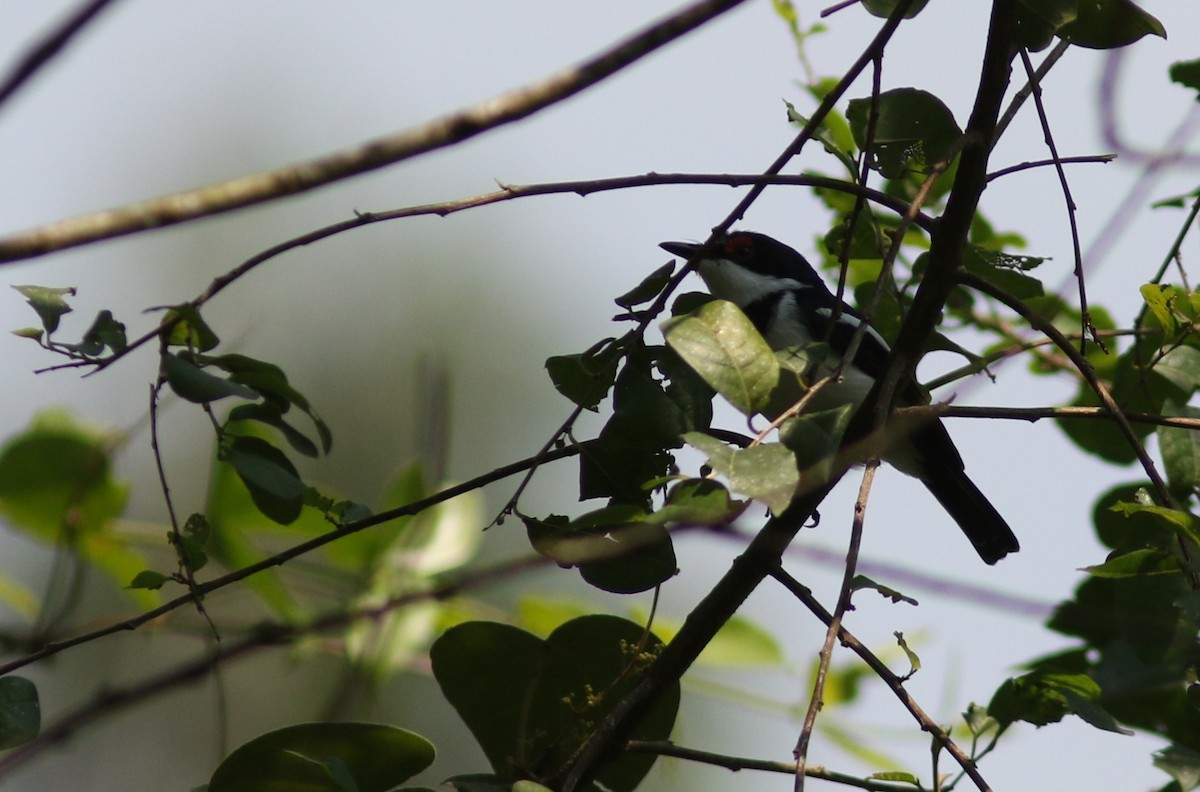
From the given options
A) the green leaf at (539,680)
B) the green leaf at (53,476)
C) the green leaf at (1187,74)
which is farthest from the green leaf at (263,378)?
the green leaf at (1187,74)

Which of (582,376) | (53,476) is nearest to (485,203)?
(582,376)

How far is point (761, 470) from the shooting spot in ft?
4.93

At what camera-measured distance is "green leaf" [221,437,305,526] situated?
186 centimetres

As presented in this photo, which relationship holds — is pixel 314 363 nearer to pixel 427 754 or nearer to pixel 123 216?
pixel 427 754

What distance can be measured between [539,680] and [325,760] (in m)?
0.39

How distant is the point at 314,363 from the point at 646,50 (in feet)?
44.0

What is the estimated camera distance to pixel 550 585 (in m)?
4.22

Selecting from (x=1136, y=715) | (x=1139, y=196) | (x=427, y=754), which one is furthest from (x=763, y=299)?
(x=427, y=754)

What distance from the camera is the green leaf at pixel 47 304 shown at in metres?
1.77

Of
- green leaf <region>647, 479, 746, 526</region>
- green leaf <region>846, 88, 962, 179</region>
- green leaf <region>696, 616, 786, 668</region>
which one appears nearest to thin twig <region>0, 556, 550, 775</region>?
green leaf <region>647, 479, 746, 526</region>

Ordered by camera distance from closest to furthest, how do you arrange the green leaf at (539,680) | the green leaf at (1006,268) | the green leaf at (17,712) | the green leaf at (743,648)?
the green leaf at (17,712)
the green leaf at (539,680)
the green leaf at (1006,268)
the green leaf at (743,648)

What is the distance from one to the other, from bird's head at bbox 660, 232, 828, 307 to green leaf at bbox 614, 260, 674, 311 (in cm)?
284

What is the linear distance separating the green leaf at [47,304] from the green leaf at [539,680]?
792 mm

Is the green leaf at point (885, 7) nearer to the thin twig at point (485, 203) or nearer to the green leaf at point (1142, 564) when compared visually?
the thin twig at point (485, 203)
